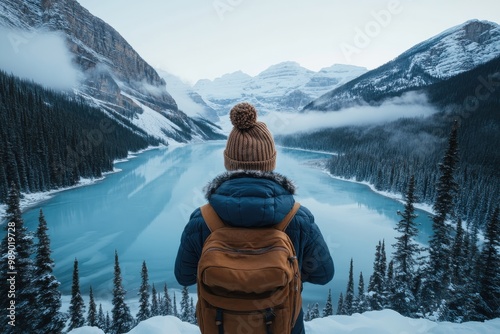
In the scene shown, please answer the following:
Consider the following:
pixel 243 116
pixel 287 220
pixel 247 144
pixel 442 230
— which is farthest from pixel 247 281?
pixel 442 230

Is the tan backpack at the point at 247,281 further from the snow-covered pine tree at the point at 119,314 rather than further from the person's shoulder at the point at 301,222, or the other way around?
the snow-covered pine tree at the point at 119,314

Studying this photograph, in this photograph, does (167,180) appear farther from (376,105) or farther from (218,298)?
(376,105)

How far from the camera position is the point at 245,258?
1740 millimetres

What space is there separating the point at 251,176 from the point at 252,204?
0.41 meters

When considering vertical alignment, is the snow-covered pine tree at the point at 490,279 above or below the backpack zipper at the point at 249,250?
below

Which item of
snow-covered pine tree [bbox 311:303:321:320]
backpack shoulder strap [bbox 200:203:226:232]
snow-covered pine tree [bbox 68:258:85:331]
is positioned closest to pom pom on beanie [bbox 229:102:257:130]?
backpack shoulder strap [bbox 200:203:226:232]

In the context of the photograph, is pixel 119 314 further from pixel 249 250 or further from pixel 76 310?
pixel 249 250

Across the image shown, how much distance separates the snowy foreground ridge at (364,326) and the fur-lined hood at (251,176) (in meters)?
3.68

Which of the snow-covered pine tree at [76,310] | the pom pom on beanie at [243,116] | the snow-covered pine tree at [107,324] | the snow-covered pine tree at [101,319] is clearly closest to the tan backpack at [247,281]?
the pom pom on beanie at [243,116]

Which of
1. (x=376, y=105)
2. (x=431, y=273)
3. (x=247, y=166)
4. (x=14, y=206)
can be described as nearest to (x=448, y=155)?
(x=431, y=273)

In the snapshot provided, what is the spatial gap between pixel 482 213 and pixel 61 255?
55533 millimetres

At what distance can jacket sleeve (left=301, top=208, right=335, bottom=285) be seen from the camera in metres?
2.13

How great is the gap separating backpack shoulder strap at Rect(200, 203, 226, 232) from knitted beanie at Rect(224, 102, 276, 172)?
45 centimetres

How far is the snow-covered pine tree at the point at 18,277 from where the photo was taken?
9336 millimetres
